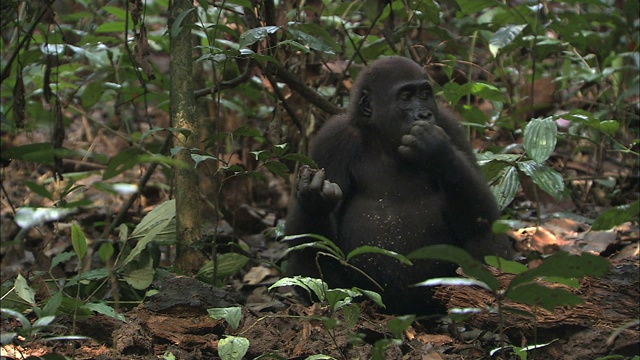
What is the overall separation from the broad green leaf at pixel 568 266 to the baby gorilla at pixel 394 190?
5.67 feet

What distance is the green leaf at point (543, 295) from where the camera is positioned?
8.54 feet

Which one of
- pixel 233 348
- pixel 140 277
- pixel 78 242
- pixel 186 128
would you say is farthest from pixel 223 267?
pixel 233 348

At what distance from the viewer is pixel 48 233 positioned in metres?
6.16

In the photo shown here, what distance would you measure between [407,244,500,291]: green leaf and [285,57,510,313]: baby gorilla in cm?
170

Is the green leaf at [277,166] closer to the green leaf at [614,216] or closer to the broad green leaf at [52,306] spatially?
the broad green leaf at [52,306]

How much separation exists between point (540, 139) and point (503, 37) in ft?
4.81

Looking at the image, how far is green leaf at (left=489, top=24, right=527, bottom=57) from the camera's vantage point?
5.42m

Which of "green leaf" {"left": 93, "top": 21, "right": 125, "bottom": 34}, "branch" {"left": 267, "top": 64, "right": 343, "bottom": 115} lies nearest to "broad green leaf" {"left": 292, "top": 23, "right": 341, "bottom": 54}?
"branch" {"left": 267, "top": 64, "right": 343, "bottom": 115}

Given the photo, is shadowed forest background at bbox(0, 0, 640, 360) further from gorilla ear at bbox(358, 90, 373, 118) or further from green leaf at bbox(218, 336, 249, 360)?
gorilla ear at bbox(358, 90, 373, 118)

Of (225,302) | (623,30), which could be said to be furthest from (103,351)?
(623,30)

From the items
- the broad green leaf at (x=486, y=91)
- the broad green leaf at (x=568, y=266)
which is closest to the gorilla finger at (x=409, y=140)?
the broad green leaf at (x=486, y=91)

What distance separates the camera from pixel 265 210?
671 cm

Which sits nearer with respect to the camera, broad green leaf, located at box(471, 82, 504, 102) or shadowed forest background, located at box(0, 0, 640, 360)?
shadowed forest background, located at box(0, 0, 640, 360)

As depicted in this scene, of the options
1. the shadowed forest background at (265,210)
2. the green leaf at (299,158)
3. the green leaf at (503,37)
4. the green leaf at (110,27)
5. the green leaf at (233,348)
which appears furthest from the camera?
the green leaf at (110,27)
